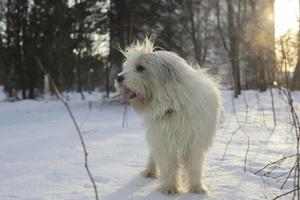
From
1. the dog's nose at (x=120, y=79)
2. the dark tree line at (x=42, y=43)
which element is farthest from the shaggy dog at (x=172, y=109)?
the dark tree line at (x=42, y=43)

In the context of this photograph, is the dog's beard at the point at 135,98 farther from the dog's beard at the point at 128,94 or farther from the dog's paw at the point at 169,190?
the dog's paw at the point at 169,190

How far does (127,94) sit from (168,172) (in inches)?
34.4

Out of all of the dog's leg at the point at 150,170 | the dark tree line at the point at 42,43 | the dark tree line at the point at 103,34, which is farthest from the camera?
the dark tree line at the point at 42,43

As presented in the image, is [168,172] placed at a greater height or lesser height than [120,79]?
lesser

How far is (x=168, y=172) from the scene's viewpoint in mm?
4051

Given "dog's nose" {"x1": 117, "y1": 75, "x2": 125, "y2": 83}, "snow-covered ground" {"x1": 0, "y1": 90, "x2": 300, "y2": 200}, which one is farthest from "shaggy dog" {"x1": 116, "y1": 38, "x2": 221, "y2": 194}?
"snow-covered ground" {"x1": 0, "y1": 90, "x2": 300, "y2": 200}

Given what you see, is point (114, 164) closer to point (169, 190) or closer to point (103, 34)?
point (169, 190)

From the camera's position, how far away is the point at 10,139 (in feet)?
24.5

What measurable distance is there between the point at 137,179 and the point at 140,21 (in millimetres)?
11591

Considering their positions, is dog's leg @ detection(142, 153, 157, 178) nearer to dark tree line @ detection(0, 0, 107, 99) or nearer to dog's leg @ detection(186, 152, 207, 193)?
dog's leg @ detection(186, 152, 207, 193)

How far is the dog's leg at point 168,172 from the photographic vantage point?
399 cm

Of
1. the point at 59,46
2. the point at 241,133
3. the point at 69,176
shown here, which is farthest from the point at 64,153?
the point at 59,46

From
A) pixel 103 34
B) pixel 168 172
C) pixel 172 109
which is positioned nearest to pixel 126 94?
pixel 172 109

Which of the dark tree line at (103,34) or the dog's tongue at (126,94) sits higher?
the dark tree line at (103,34)
